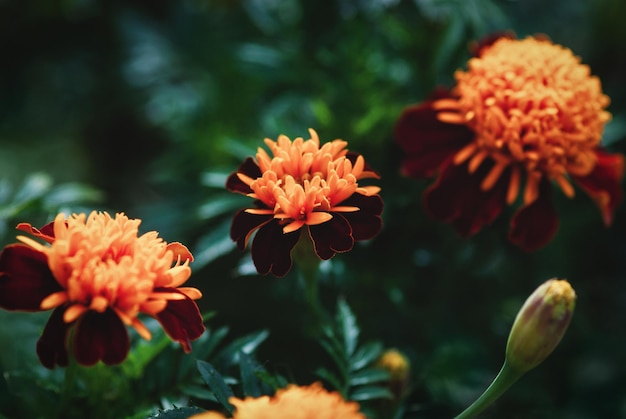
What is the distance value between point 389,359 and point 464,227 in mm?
182

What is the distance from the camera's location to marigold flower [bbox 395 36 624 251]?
0.81 m

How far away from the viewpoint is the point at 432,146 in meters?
0.91

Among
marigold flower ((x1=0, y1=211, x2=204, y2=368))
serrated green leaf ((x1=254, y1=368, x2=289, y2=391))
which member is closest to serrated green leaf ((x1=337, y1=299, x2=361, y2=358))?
serrated green leaf ((x1=254, y1=368, x2=289, y2=391))

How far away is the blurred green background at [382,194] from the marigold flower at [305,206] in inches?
6.3

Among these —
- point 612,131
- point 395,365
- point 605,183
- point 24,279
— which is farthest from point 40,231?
point 612,131

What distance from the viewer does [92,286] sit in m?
0.56

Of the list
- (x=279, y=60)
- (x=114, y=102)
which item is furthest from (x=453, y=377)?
(x=114, y=102)

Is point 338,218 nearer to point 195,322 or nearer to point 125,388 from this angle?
point 195,322

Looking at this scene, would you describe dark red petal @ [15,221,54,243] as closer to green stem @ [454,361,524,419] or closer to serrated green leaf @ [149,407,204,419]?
serrated green leaf @ [149,407,204,419]

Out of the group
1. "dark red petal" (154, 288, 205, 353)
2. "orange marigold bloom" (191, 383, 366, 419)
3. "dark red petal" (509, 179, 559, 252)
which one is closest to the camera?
"orange marigold bloom" (191, 383, 366, 419)

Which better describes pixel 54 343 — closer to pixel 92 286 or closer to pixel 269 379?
pixel 92 286

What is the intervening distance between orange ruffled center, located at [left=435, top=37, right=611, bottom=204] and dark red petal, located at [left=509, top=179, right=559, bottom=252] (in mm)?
24

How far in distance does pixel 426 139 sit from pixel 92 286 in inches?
19.8

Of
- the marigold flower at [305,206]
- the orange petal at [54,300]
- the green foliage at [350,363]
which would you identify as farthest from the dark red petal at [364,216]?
the orange petal at [54,300]
